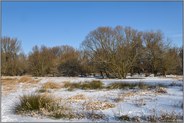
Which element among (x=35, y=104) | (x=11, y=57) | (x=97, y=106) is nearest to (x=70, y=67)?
(x=11, y=57)

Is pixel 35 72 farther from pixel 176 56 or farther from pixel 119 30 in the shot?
pixel 176 56

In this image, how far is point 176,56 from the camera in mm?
45719

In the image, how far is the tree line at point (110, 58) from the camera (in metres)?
38.0

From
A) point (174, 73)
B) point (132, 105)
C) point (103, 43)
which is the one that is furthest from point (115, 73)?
point (132, 105)

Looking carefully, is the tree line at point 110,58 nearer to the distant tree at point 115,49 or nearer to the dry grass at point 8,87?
the distant tree at point 115,49

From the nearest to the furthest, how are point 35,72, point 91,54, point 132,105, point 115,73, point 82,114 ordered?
point 82,114, point 132,105, point 115,73, point 91,54, point 35,72

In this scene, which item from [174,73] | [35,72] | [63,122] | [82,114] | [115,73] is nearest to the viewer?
[63,122]

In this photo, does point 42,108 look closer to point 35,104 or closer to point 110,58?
point 35,104

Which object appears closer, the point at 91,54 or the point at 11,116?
the point at 11,116

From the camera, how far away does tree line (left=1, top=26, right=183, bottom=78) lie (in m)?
38.0

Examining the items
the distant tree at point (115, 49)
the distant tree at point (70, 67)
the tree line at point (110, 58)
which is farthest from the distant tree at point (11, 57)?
the distant tree at point (115, 49)

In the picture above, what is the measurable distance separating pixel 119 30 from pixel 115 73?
622 centimetres

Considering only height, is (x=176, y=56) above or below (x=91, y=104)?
above

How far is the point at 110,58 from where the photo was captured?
37969mm
